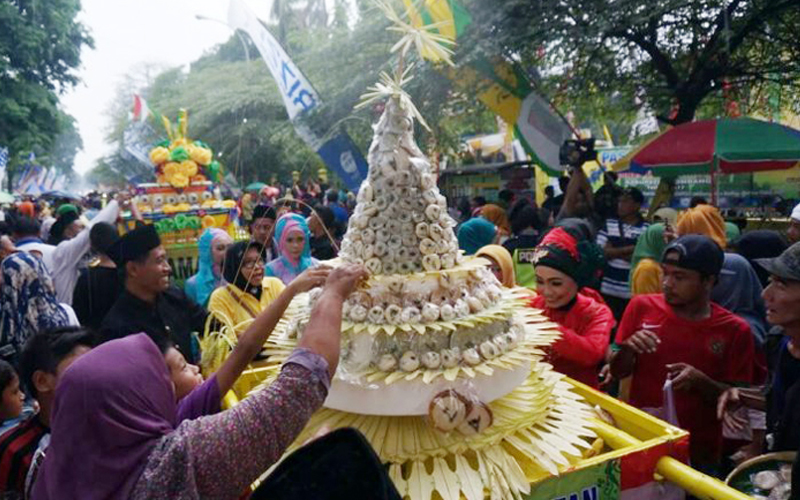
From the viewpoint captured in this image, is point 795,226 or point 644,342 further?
point 795,226

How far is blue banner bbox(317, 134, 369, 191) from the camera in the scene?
25.8ft

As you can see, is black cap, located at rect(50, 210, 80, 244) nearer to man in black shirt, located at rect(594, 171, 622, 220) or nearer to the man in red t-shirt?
man in black shirt, located at rect(594, 171, 622, 220)

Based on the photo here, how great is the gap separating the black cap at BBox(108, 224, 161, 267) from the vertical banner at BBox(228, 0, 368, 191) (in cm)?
454

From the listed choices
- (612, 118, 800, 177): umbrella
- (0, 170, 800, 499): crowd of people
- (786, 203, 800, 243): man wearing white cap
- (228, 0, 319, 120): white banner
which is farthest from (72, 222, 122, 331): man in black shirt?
(612, 118, 800, 177): umbrella

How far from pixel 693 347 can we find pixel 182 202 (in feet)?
28.1

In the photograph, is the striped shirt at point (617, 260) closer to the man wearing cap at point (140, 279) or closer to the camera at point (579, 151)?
the camera at point (579, 151)

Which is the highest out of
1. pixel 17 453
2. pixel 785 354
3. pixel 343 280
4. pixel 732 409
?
pixel 343 280

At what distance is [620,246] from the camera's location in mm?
5582

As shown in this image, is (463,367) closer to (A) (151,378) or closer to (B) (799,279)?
(A) (151,378)

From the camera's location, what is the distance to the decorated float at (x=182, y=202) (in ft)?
29.5

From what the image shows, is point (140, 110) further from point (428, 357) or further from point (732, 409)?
point (732, 409)

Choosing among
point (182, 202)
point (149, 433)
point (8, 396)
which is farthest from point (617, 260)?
point (182, 202)

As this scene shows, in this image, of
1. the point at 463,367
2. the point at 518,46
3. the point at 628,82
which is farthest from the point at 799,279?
the point at 628,82

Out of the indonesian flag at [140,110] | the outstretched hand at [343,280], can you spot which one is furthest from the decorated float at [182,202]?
the indonesian flag at [140,110]
